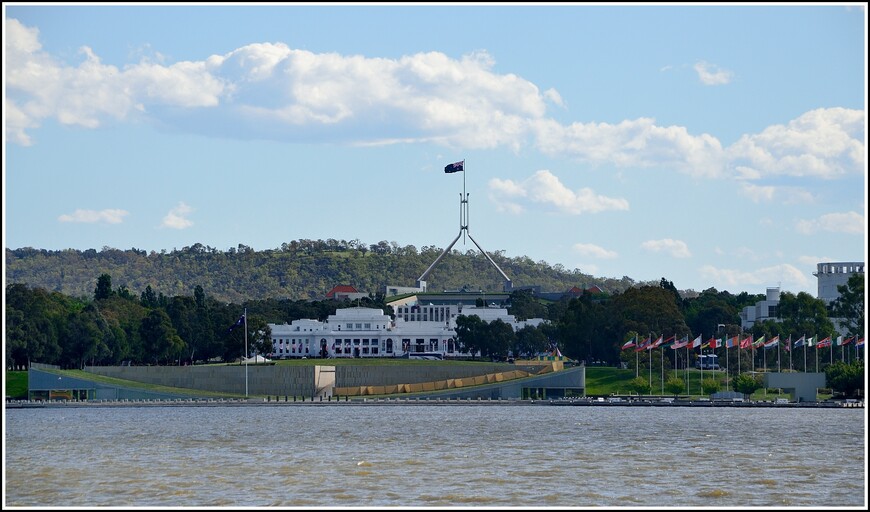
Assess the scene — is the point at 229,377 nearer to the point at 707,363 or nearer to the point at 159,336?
the point at 159,336

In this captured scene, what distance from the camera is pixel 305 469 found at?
5822cm

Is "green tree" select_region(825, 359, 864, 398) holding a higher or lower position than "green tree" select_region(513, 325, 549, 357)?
lower

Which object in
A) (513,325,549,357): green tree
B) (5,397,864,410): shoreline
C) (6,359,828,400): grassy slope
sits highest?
(513,325,549,357): green tree

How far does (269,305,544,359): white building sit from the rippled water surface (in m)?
73.8

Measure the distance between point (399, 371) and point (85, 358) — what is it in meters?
31.1

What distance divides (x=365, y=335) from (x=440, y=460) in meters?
121

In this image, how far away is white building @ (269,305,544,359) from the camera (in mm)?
181000

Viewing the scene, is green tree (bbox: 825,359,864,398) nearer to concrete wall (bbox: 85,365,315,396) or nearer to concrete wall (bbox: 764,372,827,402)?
concrete wall (bbox: 764,372,827,402)

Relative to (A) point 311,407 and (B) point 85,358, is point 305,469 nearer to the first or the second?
(A) point 311,407

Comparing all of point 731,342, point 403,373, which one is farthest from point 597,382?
point 731,342

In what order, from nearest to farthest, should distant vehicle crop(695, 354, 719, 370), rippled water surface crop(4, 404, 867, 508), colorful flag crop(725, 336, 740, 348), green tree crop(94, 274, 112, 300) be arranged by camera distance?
rippled water surface crop(4, 404, 867, 508), colorful flag crop(725, 336, 740, 348), distant vehicle crop(695, 354, 719, 370), green tree crop(94, 274, 112, 300)

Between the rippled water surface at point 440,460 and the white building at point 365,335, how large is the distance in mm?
73785

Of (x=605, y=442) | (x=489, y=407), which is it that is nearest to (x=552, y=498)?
(x=605, y=442)

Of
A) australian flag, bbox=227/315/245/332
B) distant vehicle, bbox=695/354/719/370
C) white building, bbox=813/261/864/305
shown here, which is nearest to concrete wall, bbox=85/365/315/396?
australian flag, bbox=227/315/245/332
